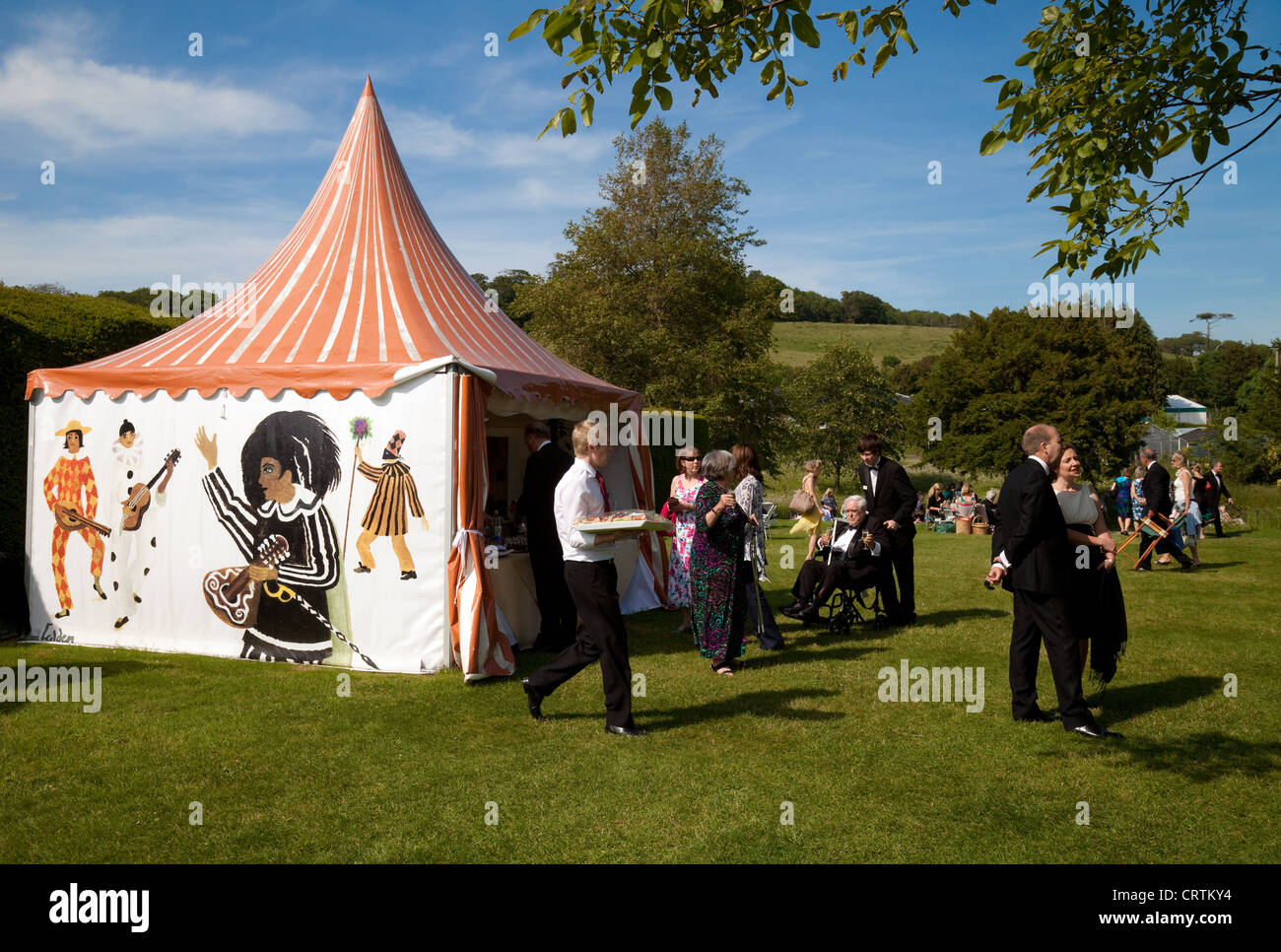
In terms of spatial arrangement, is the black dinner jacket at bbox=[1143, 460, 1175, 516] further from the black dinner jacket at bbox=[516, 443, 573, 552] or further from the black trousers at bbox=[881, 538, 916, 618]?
the black dinner jacket at bbox=[516, 443, 573, 552]

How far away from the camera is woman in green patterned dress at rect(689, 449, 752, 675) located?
7.31 m

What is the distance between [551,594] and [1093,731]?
4.61 m

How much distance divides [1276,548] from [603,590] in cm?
1660

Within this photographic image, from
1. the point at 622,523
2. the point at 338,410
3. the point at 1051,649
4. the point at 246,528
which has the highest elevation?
the point at 338,410

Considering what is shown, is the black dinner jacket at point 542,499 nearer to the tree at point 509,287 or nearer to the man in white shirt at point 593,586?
the man in white shirt at point 593,586

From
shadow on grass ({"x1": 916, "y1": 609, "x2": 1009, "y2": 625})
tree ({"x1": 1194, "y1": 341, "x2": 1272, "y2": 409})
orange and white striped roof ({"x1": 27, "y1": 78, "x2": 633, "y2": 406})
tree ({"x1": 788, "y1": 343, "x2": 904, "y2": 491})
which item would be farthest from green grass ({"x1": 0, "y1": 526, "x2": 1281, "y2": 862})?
tree ({"x1": 1194, "y1": 341, "x2": 1272, "y2": 409})

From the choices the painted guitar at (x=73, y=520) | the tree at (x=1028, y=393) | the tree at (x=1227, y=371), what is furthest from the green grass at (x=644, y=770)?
the tree at (x=1227, y=371)

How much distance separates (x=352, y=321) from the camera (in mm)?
8875

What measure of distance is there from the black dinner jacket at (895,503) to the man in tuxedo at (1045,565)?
3.24 m

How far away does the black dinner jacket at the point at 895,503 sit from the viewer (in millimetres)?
9227

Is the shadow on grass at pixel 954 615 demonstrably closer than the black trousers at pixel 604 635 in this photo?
No

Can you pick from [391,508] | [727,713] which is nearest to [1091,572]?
[727,713]

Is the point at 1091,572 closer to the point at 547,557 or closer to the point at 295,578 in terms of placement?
the point at 547,557
